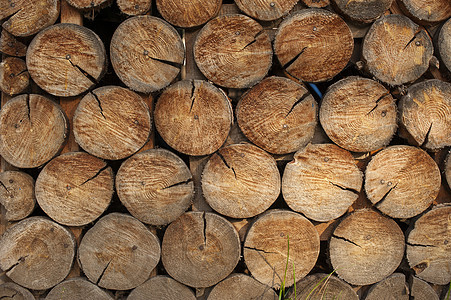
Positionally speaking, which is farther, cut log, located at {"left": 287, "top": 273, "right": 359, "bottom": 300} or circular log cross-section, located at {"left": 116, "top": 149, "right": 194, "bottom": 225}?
cut log, located at {"left": 287, "top": 273, "right": 359, "bottom": 300}

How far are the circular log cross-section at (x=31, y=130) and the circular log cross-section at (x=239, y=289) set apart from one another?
4.08ft

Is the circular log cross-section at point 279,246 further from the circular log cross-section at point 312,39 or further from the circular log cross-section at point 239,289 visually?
the circular log cross-section at point 312,39

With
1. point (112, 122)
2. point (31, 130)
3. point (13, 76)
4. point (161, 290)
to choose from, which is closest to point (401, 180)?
point (161, 290)

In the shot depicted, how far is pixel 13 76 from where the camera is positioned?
2502 millimetres

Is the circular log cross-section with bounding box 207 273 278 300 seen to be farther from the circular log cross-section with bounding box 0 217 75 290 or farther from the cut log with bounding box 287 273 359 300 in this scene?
the circular log cross-section with bounding box 0 217 75 290

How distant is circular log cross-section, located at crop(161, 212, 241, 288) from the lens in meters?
2.52

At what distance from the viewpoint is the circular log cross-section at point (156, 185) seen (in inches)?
96.9

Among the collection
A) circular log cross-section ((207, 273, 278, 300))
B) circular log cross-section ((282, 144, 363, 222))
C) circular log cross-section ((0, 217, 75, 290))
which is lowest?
circular log cross-section ((207, 273, 278, 300))

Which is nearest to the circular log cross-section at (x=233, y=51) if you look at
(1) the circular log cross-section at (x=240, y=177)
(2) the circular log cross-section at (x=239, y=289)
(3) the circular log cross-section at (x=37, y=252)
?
(1) the circular log cross-section at (x=240, y=177)

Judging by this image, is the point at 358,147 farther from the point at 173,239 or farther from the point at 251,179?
Answer: the point at 173,239

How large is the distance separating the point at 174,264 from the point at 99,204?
1.85 feet

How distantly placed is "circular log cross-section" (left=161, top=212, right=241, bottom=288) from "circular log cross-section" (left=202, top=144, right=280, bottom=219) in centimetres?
14

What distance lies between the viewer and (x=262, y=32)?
2.45 meters

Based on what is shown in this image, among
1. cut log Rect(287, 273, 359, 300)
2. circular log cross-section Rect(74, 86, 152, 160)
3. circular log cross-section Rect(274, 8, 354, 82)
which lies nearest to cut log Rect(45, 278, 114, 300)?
circular log cross-section Rect(74, 86, 152, 160)
